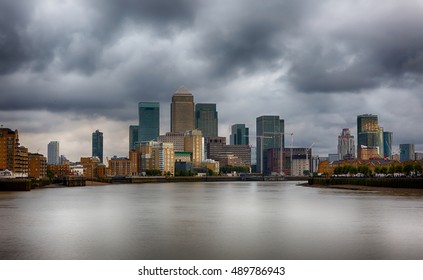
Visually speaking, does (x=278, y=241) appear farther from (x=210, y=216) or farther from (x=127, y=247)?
(x=210, y=216)

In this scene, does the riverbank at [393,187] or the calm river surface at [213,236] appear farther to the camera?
the riverbank at [393,187]

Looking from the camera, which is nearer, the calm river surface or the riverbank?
the calm river surface

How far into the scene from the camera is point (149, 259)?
34.2 meters

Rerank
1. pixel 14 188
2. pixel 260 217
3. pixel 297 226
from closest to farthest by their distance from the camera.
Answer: pixel 297 226 < pixel 260 217 < pixel 14 188

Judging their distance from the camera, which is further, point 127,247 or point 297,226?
point 297,226

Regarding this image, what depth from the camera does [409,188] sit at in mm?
144125

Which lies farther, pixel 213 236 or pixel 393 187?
pixel 393 187
